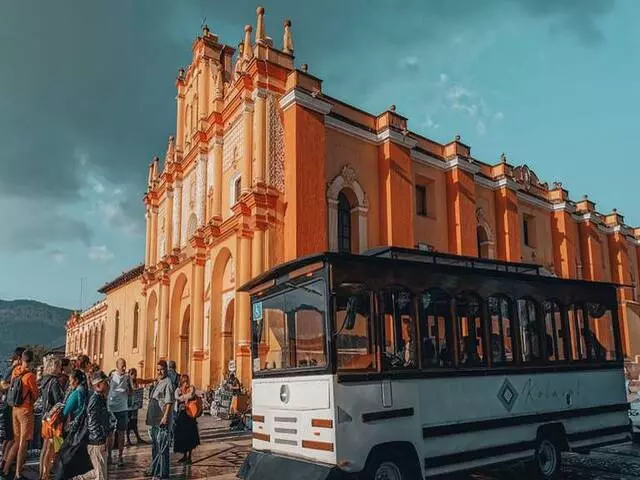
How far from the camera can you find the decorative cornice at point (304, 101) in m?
18.8

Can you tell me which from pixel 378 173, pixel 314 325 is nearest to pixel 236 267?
pixel 378 173

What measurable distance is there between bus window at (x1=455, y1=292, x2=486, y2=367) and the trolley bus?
0.02 m

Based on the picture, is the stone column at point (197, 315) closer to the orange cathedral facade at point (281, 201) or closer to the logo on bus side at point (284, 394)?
the orange cathedral facade at point (281, 201)

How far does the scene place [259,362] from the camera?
787 centimetres

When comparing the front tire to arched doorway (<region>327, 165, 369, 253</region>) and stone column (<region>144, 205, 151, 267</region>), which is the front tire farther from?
stone column (<region>144, 205, 151, 267</region>)

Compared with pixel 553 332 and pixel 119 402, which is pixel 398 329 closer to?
pixel 553 332

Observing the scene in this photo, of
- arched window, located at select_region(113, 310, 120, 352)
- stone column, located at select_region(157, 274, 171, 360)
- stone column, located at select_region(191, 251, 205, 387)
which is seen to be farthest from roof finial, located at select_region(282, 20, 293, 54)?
arched window, located at select_region(113, 310, 120, 352)

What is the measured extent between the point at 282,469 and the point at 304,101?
1428cm

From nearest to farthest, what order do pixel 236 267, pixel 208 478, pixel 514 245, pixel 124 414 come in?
pixel 208 478 < pixel 124 414 < pixel 236 267 < pixel 514 245

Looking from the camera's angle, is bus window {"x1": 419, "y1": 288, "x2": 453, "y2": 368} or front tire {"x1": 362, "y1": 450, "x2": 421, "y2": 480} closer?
front tire {"x1": 362, "y1": 450, "x2": 421, "y2": 480}

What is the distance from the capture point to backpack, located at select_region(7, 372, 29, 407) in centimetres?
841

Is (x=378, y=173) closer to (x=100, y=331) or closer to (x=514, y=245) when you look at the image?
(x=514, y=245)

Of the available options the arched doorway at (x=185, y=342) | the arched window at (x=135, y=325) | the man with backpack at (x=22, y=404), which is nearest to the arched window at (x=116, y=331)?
the arched window at (x=135, y=325)

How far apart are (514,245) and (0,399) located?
73.8ft
